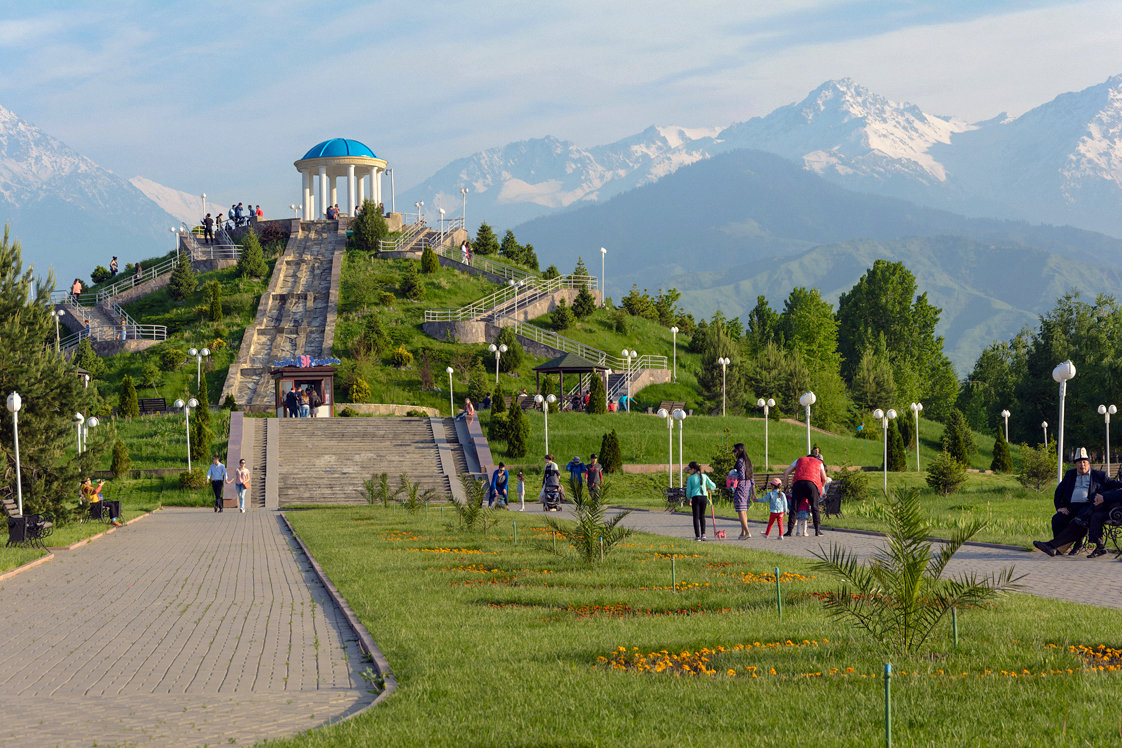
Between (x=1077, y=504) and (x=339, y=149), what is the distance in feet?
212

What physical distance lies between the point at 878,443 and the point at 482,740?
141ft

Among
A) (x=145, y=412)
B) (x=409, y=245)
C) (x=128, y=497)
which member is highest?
(x=409, y=245)

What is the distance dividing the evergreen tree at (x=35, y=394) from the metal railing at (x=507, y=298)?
34485mm

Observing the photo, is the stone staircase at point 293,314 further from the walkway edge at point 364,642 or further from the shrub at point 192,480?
the walkway edge at point 364,642

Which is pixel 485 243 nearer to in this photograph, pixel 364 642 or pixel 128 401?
pixel 128 401

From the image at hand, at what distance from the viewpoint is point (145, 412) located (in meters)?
43.7

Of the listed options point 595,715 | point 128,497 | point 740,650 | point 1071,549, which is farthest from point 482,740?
point 128,497

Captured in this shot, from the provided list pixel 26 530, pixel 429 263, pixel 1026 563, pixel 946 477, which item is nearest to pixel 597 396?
pixel 946 477

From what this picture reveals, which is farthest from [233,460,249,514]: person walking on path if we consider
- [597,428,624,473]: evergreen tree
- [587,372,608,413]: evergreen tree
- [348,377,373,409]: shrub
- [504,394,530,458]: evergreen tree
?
[348,377,373,409]: shrub

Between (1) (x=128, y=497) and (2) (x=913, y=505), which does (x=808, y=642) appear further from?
(1) (x=128, y=497)

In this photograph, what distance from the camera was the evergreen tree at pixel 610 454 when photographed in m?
35.7

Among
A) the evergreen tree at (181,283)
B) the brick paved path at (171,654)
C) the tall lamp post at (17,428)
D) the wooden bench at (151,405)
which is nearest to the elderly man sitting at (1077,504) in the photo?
the brick paved path at (171,654)

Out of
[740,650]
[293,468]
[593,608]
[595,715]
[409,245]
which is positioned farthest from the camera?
[409,245]

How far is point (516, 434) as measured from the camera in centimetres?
3706
